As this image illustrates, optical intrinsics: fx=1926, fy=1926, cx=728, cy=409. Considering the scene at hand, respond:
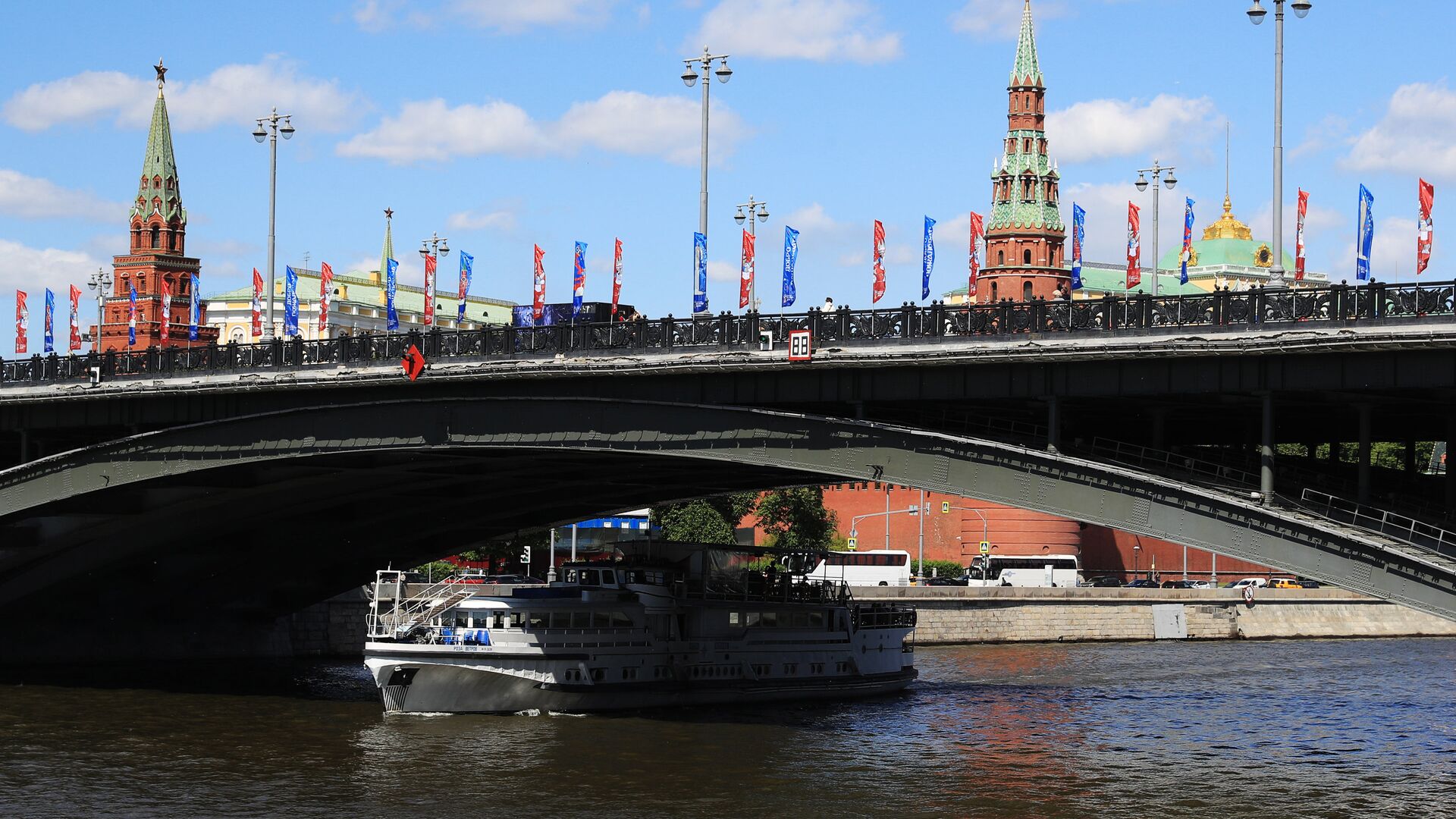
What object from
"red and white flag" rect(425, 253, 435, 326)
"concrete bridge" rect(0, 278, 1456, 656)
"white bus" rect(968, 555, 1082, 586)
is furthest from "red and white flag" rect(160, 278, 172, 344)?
"red and white flag" rect(425, 253, 435, 326)

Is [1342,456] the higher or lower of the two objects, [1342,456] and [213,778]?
the higher

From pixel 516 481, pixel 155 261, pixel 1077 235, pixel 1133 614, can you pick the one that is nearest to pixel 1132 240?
pixel 1077 235

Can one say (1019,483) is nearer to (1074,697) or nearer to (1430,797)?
(1430,797)

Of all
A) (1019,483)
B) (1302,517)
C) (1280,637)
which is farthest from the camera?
(1280,637)

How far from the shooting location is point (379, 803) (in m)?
38.6

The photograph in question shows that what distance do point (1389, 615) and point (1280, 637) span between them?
766 cm

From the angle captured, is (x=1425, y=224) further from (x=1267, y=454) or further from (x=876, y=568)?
(x=876, y=568)

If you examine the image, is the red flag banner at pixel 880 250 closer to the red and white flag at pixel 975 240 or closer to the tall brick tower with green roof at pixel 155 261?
the red and white flag at pixel 975 240

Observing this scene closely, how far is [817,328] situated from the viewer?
1587 inches

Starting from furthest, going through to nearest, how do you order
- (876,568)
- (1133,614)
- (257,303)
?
(876,568), (1133,614), (257,303)

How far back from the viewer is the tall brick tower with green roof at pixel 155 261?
133m

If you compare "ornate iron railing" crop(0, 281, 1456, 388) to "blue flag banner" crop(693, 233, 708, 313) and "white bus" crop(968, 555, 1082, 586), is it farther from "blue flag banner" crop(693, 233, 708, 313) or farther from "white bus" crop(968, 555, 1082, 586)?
"white bus" crop(968, 555, 1082, 586)

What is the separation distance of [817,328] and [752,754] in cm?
1139

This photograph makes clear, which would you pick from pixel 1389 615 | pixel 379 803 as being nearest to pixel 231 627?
pixel 379 803
